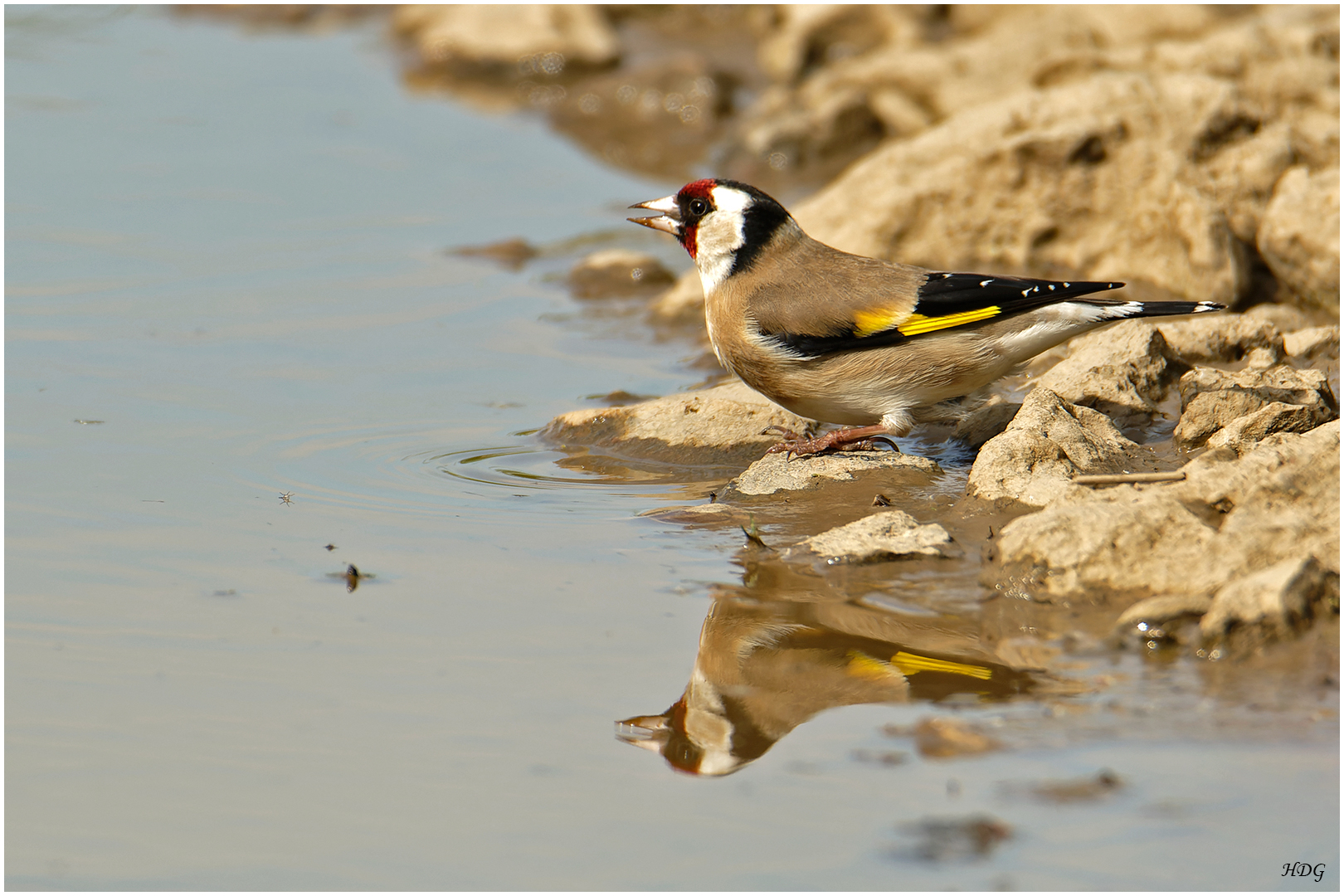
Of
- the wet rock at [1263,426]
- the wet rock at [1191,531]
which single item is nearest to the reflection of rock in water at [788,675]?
the wet rock at [1191,531]

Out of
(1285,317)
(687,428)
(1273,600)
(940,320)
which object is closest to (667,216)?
(687,428)

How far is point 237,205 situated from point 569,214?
9.09 feet

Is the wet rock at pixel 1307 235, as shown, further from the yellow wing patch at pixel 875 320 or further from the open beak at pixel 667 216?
the open beak at pixel 667 216

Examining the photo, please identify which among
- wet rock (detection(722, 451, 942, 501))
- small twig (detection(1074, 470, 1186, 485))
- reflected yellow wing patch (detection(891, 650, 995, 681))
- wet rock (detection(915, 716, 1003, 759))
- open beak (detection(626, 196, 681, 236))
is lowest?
reflected yellow wing patch (detection(891, 650, 995, 681))

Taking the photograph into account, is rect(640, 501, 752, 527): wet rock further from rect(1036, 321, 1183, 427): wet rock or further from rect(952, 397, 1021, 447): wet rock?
rect(1036, 321, 1183, 427): wet rock

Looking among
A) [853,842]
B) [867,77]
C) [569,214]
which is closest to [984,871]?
[853,842]

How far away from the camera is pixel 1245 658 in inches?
171

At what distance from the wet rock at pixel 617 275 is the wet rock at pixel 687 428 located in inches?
120

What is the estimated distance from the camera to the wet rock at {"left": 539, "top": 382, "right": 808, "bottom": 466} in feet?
23.3

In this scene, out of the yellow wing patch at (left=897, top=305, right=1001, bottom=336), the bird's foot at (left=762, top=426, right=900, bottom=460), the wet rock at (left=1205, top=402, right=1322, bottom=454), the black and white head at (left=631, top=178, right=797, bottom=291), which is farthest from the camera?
the black and white head at (left=631, top=178, right=797, bottom=291)

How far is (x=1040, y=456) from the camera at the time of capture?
19.3 ft

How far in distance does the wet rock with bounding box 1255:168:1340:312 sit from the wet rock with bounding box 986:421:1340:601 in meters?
3.20

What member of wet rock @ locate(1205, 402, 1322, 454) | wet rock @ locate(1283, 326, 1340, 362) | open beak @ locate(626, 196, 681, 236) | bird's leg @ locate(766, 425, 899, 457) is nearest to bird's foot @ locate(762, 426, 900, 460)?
bird's leg @ locate(766, 425, 899, 457)

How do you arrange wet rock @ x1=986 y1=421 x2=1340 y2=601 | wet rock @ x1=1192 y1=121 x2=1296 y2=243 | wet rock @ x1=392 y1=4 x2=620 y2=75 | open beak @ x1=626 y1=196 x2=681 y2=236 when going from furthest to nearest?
wet rock @ x1=392 y1=4 x2=620 y2=75 → wet rock @ x1=1192 y1=121 x2=1296 y2=243 → open beak @ x1=626 y1=196 x2=681 y2=236 → wet rock @ x1=986 y1=421 x2=1340 y2=601
